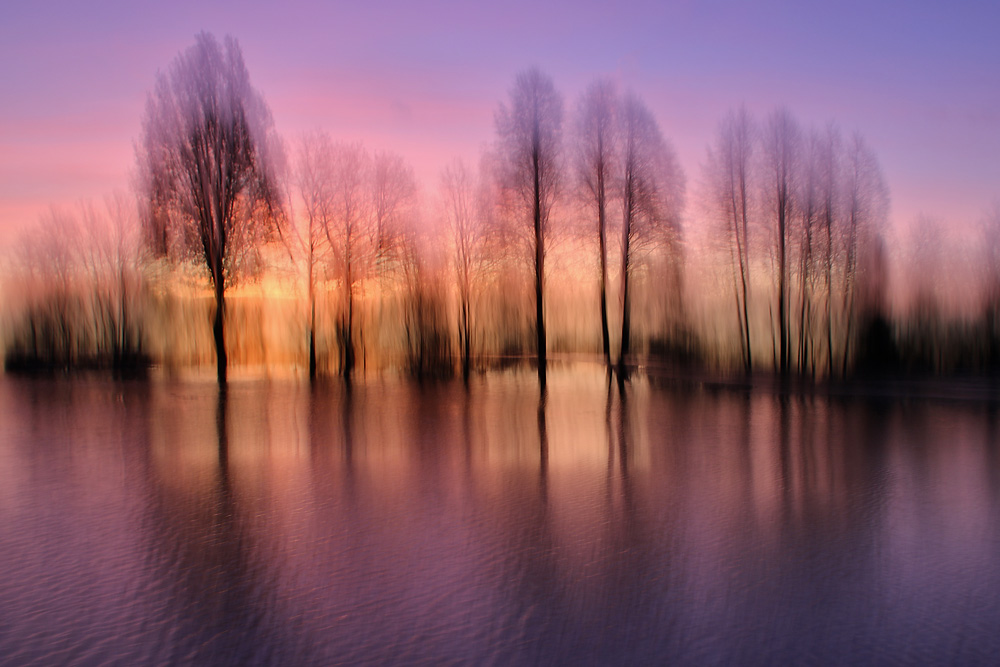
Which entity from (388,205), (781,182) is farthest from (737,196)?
(388,205)

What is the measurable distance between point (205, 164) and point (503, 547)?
2278 centimetres

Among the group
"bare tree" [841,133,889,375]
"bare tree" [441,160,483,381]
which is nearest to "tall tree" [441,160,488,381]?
"bare tree" [441,160,483,381]

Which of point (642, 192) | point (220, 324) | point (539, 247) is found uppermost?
point (642, 192)

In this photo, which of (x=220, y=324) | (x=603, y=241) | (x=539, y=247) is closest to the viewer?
(x=220, y=324)

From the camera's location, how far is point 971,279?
1171 inches

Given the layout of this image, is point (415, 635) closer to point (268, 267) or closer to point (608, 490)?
point (608, 490)

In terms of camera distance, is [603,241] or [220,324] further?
[603,241]

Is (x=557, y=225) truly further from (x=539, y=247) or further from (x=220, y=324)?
(x=220, y=324)

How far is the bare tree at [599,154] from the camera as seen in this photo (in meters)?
25.5

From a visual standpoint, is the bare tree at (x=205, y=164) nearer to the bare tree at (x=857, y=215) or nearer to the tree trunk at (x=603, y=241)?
the tree trunk at (x=603, y=241)

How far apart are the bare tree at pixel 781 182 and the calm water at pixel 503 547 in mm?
17274

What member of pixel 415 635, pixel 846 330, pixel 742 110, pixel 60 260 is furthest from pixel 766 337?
pixel 60 260

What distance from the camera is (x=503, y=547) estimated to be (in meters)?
4.86

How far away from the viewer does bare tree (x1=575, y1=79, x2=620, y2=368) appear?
83.8 feet
